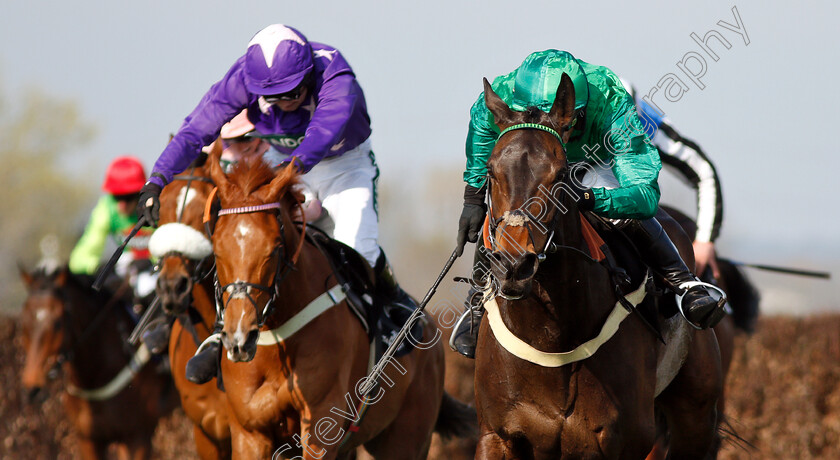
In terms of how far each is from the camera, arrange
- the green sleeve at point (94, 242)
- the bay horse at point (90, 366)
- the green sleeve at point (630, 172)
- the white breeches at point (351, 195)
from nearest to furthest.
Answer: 1. the green sleeve at point (630, 172)
2. the white breeches at point (351, 195)
3. the bay horse at point (90, 366)
4. the green sleeve at point (94, 242)

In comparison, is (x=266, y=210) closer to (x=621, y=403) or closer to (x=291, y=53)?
(x=291, y=53)

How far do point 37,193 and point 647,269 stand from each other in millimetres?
27022

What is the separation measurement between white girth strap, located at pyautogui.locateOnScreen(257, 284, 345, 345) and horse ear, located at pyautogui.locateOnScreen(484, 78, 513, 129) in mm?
1434

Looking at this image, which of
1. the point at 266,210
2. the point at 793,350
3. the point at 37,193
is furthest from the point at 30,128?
the point at 266,210

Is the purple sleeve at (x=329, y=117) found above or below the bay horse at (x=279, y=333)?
above

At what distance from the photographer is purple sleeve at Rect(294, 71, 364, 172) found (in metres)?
4.80

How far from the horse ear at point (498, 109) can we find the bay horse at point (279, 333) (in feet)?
3.56

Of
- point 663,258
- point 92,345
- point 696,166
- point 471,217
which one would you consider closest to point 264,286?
point 471,217

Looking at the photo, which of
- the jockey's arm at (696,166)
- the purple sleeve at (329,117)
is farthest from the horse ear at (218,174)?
the jockey's arm at (696,166)

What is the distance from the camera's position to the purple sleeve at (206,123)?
536cm

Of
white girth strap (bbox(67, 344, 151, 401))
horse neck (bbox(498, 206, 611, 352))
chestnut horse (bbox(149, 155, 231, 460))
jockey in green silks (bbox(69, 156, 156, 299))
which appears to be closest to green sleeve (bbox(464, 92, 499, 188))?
horse neck (bbox(498, 206, 611, 352))

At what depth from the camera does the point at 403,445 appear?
5.63 m

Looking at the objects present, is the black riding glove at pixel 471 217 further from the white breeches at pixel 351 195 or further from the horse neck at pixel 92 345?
the horse neck at pixel 92 345

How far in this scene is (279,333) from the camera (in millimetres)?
4512
